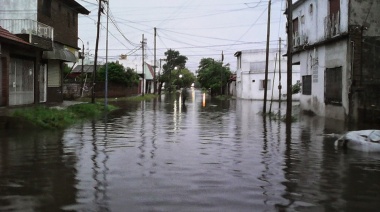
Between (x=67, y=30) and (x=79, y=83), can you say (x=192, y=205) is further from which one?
(x=79, y=83)

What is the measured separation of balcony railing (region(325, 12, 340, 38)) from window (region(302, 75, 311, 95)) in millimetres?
5719

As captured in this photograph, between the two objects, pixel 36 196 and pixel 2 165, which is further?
pixel 2 165

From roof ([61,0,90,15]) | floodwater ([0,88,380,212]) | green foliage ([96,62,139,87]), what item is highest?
roof ([61,0,90,15])

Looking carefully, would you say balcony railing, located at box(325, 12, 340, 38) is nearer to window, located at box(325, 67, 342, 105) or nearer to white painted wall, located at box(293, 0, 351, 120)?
white painted wall, located at box(293, 0, 351, 120)

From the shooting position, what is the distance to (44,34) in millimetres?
25984

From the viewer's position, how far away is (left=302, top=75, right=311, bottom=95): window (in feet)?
97.2

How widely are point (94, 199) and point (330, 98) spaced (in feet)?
66.5

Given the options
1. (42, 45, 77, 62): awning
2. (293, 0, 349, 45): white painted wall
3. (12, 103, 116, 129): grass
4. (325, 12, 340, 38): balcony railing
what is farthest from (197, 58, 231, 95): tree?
(12, 103, 116, 129): grass

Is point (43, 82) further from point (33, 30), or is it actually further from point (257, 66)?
point (257, 66)

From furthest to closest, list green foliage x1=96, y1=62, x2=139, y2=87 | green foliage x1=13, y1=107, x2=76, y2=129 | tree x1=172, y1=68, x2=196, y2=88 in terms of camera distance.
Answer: tree x1=172, y1=68, x2=196, y2=88, green foliage x1=96, y1=62, x2=139, y2=87, green foliage x1=13, y1=107, x2=76, y2=129

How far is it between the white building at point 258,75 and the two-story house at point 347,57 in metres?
28.7

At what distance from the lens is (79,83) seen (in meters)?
48.3

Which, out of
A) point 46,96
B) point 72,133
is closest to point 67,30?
point 46,96

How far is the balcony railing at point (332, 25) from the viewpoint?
22616 mm
